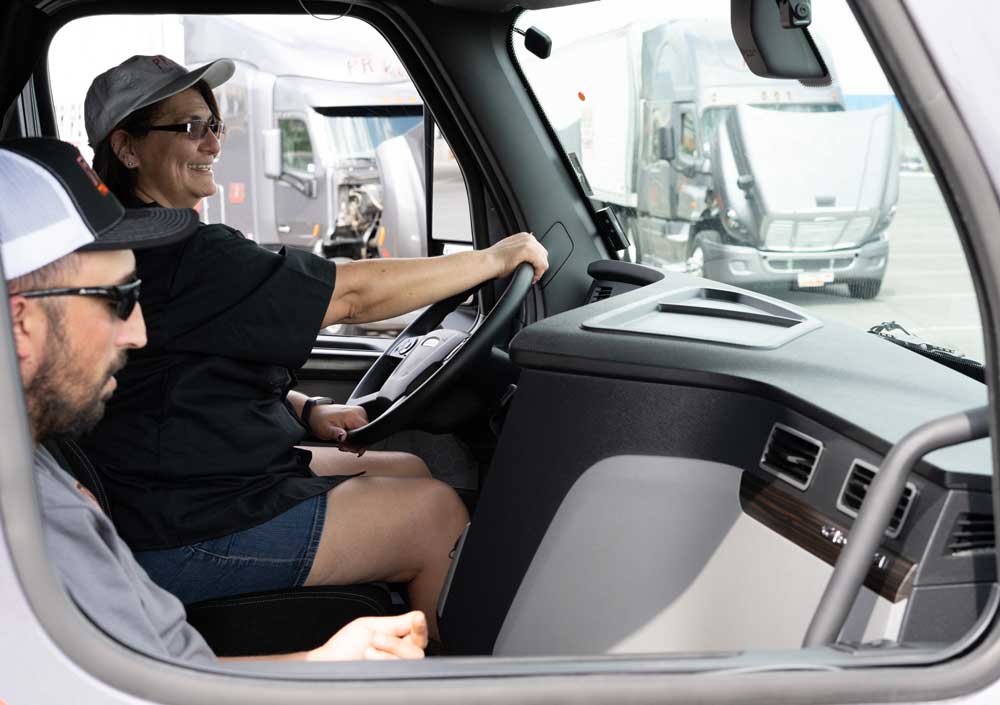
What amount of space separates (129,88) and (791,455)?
1338mm

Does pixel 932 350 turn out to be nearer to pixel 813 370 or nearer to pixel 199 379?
pixel 813 370

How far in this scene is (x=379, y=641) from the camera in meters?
1.10

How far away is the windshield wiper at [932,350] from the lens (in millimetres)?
1495

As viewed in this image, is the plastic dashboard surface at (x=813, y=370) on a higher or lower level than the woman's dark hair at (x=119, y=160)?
lower

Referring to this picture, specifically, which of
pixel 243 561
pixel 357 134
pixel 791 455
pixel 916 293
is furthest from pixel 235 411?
pixel 357 134

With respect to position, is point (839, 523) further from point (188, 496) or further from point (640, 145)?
point (640, 145)

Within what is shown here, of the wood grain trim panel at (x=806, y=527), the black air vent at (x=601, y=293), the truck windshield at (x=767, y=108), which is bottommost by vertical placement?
the wood grain trim panel at (x=806, y=527)

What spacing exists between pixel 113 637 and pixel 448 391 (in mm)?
1101

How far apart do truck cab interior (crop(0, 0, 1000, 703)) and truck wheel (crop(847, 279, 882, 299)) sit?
26 mm

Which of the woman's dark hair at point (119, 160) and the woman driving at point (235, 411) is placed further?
the woman's dark hair at point (119, 160)

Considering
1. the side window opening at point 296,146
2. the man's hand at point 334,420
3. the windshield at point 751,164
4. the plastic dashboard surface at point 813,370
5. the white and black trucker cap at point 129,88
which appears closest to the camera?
the plastic dashboard surface at point 813,370

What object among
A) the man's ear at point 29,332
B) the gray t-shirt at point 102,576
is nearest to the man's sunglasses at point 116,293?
the man's ear at point 29,332

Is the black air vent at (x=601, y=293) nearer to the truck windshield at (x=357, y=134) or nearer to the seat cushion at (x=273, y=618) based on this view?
the seat cushion at (x=273, y=618)

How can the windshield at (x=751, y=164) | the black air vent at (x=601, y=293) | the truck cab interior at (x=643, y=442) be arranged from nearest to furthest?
the truck cab interior at (x=643, y=442)
the windshield at (x=751, y=164)
the black air vent at (x=601, y=293)
